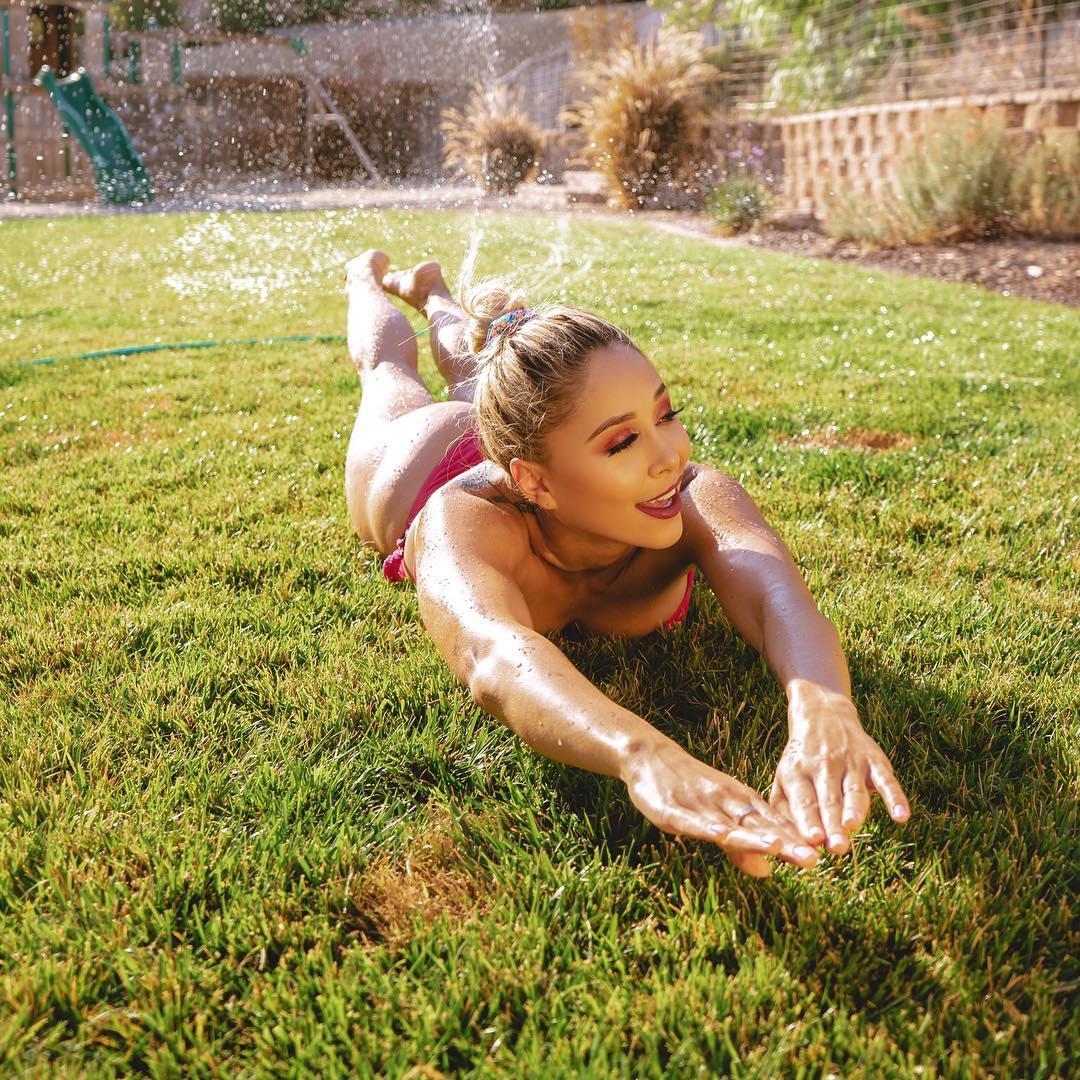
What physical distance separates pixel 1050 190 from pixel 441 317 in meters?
7.36

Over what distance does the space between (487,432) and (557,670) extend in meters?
0.59

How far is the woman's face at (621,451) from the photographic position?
6.21 feet

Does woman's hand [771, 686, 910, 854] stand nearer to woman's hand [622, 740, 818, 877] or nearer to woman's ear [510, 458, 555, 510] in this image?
woman's hand [622, 740, 818, 877]

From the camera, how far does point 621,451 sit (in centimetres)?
190

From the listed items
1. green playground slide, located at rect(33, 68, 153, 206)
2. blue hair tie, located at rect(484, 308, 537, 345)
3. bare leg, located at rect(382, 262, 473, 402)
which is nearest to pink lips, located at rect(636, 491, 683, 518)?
blue hair tie, located at rect(484, 308, 537, 345)

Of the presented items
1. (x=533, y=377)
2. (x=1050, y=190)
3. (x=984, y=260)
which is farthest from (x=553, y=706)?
(x=1050, y=190)

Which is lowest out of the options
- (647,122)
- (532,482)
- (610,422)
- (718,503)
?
(718,503)

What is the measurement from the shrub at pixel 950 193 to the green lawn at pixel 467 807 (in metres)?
6.39

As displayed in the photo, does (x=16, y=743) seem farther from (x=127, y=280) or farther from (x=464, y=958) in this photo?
(x=127, y=280)

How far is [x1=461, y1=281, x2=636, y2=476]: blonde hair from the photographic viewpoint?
6.25ft

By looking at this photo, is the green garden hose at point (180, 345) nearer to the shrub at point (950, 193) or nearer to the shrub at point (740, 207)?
the shrub at point (950, 193)

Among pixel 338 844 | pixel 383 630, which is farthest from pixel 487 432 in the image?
pixel 338 844

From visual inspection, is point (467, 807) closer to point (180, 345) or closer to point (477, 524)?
point (477, 524)

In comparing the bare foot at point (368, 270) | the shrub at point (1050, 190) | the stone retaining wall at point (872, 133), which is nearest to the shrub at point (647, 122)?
the stone retaining wall at point (872, 133)
